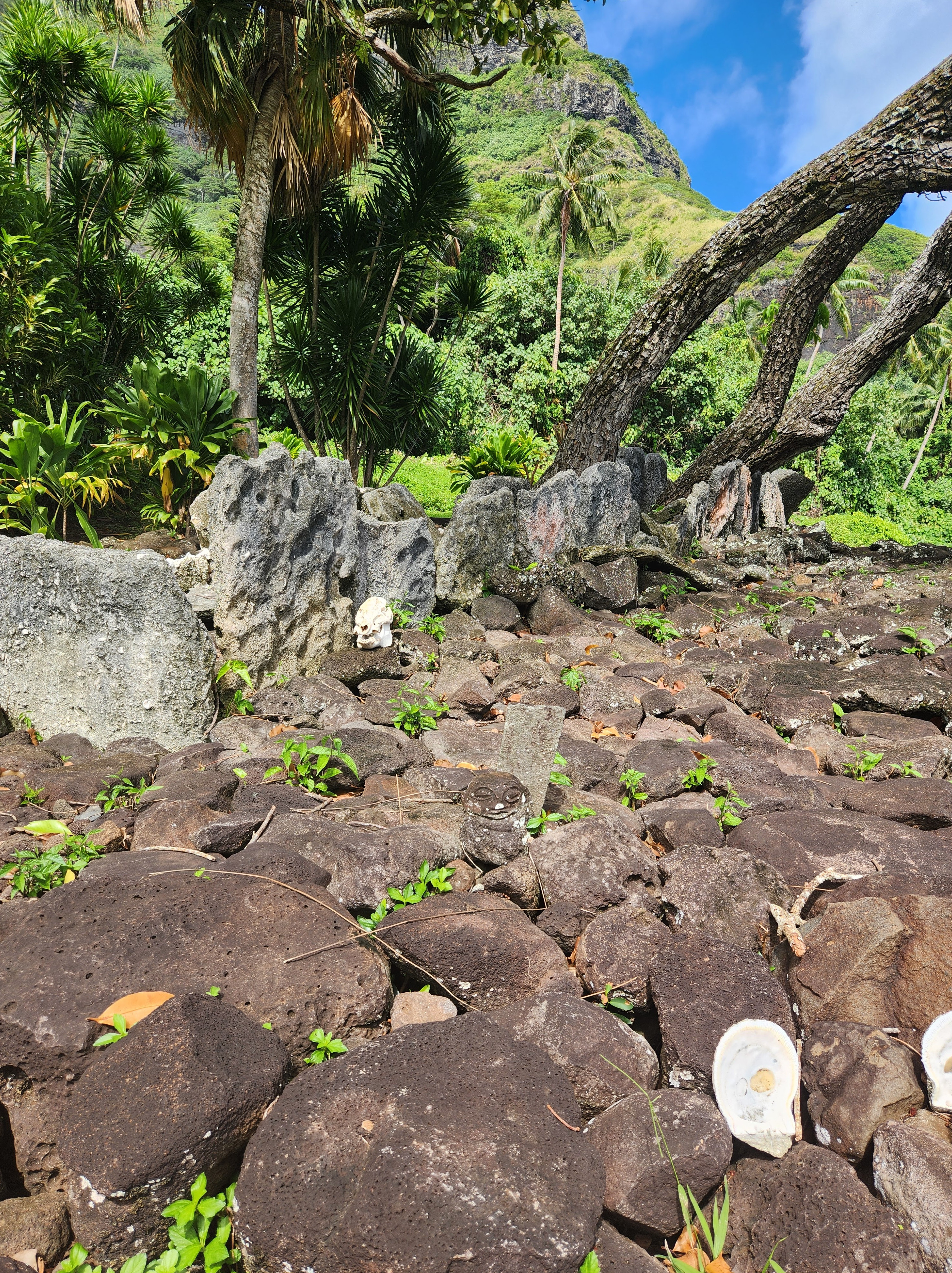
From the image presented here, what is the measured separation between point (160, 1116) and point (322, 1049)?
16.1 inches

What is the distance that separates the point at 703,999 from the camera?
1812mm

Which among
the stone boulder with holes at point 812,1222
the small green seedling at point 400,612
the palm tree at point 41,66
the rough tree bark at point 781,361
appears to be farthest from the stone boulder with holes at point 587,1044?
the palm tree at point 41,66

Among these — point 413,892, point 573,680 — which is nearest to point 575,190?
point 573,680

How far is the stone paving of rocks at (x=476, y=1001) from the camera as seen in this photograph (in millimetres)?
1359

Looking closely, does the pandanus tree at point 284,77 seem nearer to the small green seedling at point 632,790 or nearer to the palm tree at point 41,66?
the palm tree at point 41,66

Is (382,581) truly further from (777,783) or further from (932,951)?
(932,951)

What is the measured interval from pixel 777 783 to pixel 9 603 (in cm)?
360

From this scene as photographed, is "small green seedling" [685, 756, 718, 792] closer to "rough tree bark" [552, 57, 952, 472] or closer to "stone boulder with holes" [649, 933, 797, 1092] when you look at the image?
"stone boulder with holes" [649, 933, 797, 1092]

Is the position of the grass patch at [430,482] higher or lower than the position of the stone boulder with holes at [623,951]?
higher

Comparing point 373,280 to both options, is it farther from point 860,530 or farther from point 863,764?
point 860,530

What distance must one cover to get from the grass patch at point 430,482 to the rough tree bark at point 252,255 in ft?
12.6

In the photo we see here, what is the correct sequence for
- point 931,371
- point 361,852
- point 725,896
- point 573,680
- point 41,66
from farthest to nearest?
point 931,371 → point 41,66 → point 573,680 → point 361,852 → point 725,896

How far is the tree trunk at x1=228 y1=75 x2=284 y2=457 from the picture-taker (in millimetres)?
7730

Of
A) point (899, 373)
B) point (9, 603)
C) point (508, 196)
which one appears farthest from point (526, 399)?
point (899, 373)
